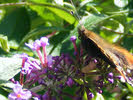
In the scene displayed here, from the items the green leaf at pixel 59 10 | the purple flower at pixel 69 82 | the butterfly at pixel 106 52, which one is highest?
the green leaf at pixel 59 10

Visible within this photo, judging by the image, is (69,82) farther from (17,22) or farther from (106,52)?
(17,22)

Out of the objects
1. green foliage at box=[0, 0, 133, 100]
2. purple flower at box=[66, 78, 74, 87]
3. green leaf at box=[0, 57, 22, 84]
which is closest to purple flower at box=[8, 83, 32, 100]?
green leaf at box=[0, 57, 22, 84]

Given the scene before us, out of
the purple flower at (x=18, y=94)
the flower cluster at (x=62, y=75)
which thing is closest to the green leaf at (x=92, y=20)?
the flower cluster at (x=62, y=75)

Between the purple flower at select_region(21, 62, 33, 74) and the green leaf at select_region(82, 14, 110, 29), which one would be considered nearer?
the purple flower at select_region(21, 62, 33, 74)

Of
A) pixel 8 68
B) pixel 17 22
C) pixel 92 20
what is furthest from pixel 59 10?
pixel 8 68

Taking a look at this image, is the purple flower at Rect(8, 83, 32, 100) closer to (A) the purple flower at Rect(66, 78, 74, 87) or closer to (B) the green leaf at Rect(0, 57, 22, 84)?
(B) the green leaf at Rect(0, 57, 22, 84)

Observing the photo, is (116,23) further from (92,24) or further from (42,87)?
(42,87)

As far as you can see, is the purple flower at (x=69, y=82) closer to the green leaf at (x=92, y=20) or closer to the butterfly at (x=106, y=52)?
the butterfly at (x=106, y=52)
